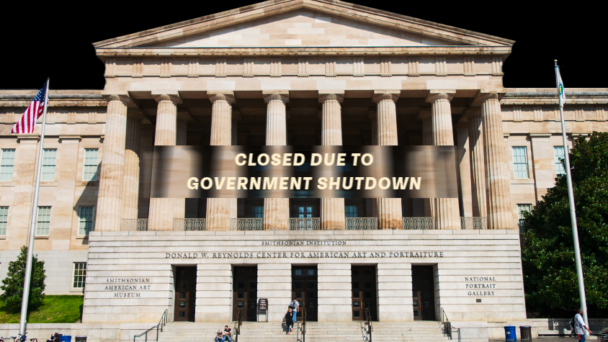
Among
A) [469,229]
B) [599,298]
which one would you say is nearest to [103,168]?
[469,229]

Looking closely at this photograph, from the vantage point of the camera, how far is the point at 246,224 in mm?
32469

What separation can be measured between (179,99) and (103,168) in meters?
6.13

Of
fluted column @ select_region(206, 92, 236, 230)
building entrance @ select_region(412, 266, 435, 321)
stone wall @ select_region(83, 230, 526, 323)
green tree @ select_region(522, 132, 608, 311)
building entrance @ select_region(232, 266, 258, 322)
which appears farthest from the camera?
fluted column @ select_region(206, 92, 236, 230)

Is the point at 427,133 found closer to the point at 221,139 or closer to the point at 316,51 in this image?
the point at 316,51

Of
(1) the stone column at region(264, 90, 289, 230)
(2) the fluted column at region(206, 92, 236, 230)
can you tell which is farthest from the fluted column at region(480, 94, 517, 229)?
(2) the fluted column at region(206, 92, 236, 230)

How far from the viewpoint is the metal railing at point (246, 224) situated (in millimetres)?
32225

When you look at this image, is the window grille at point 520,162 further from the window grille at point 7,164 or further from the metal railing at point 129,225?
the window grille at point 7,164

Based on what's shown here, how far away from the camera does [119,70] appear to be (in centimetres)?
3372

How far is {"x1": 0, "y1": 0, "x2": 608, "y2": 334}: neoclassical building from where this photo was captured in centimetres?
2980

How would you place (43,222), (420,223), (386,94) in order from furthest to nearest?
1. (43,222)
2. (420,223)
3. (386,94)

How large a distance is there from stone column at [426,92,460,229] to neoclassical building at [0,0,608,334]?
0.11m

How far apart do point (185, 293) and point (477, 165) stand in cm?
1985

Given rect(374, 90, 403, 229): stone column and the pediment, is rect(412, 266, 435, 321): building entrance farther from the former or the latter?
the pediment

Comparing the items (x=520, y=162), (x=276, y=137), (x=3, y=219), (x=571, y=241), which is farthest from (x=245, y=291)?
(x=520, y=162)
